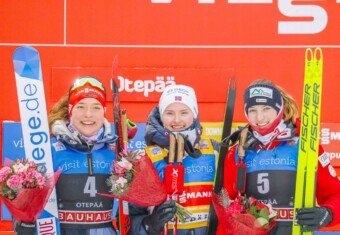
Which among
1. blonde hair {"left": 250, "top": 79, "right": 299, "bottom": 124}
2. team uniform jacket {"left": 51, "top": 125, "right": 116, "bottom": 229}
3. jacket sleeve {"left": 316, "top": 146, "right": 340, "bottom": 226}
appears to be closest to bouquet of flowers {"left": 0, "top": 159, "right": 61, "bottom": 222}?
team uniform jacket {"left": 51, "top": 125, "right": 116, "bottom": 229}

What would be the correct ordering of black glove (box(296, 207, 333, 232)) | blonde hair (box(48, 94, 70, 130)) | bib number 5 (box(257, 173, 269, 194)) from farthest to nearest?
blonde hair (box(48, 94, 70, 130)) → bib number 5 (box(257, 173, 269, 194)) → black glove (box(296, 207, 333, 232))

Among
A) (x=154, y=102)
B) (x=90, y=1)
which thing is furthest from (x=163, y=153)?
(x=90, y=1)

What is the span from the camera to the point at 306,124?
3236mm

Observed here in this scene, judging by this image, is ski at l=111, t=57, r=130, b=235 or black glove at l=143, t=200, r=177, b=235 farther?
ski at l=111, t=57, r=130, b=235

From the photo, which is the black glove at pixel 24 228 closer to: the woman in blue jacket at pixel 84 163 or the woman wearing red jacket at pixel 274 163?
the woman in blue jacket at pixel 84 163

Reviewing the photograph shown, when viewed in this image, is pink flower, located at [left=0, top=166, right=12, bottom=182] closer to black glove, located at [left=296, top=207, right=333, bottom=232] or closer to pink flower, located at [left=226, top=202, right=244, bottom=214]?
pink flower, located at [left=226, top=202, right=244, bottom=214]

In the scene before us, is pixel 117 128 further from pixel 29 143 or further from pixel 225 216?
pixel 225 216

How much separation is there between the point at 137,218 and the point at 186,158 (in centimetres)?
43

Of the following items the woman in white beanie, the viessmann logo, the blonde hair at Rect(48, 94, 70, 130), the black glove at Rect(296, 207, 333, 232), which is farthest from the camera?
the viessmann logo

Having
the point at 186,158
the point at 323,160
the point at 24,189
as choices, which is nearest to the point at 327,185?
the point at 323,160

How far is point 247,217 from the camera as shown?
120 inches

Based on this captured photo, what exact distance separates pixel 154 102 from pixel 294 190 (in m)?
1.81

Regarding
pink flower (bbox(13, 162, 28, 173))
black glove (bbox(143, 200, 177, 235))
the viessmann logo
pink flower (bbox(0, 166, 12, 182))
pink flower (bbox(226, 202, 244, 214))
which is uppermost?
the viessmann logo

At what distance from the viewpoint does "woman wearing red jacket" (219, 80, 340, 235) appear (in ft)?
10.8
